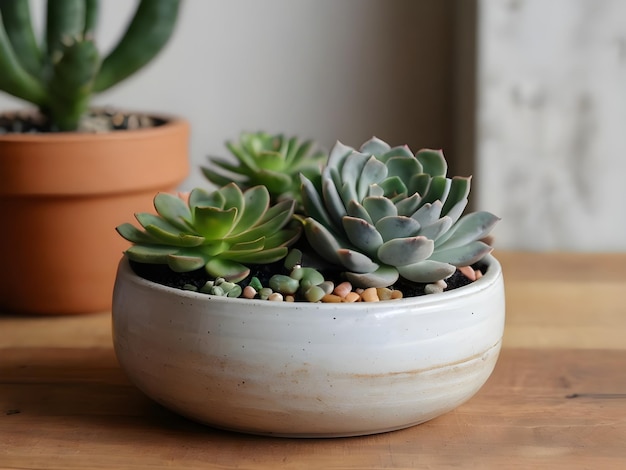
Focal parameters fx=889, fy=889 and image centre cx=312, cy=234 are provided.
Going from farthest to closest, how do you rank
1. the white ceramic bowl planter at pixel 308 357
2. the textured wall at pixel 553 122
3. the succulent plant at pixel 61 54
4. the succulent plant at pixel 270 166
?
the textured wall at pixel 553 122
the succulent plant at pixel 61 54
the succulent plant at pixel 270 166
the white ceramic bowl planter at pixel 308 357

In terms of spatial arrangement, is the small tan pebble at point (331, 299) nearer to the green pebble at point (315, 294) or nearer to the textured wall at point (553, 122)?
the green pebble at point (315, 294)

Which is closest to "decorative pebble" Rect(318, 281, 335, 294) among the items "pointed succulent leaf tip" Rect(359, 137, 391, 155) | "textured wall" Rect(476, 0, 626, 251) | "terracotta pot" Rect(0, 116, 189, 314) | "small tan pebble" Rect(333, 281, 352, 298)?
"small tan pebble" Rect(333, 281, 352, 298)

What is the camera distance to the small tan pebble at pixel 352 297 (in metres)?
0.56

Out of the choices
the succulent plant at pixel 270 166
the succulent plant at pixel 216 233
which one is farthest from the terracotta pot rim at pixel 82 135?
the succulent plant at pixel 216 233

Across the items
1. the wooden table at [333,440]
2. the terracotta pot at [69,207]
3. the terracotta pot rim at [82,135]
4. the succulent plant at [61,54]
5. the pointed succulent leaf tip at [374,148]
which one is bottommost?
the wooden table at [333,440]

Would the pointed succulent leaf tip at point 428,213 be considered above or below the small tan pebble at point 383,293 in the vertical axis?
above

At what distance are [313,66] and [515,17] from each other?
302mm

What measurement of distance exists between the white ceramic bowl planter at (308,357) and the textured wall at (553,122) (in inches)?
22.3

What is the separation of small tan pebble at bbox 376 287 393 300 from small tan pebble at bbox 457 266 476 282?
6cm

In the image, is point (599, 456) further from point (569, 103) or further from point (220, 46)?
point (220, 46)

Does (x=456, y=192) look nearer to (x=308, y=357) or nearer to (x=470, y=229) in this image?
(x=470, y=229)

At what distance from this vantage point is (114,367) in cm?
74

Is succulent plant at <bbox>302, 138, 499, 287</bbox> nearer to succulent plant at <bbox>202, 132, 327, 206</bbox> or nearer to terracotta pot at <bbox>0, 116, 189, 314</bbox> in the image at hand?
succulent plant at <bbox>202, 132, 327, 206</bbox>

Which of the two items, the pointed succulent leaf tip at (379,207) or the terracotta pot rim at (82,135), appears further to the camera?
the terracotta pot rim at (82,135)
